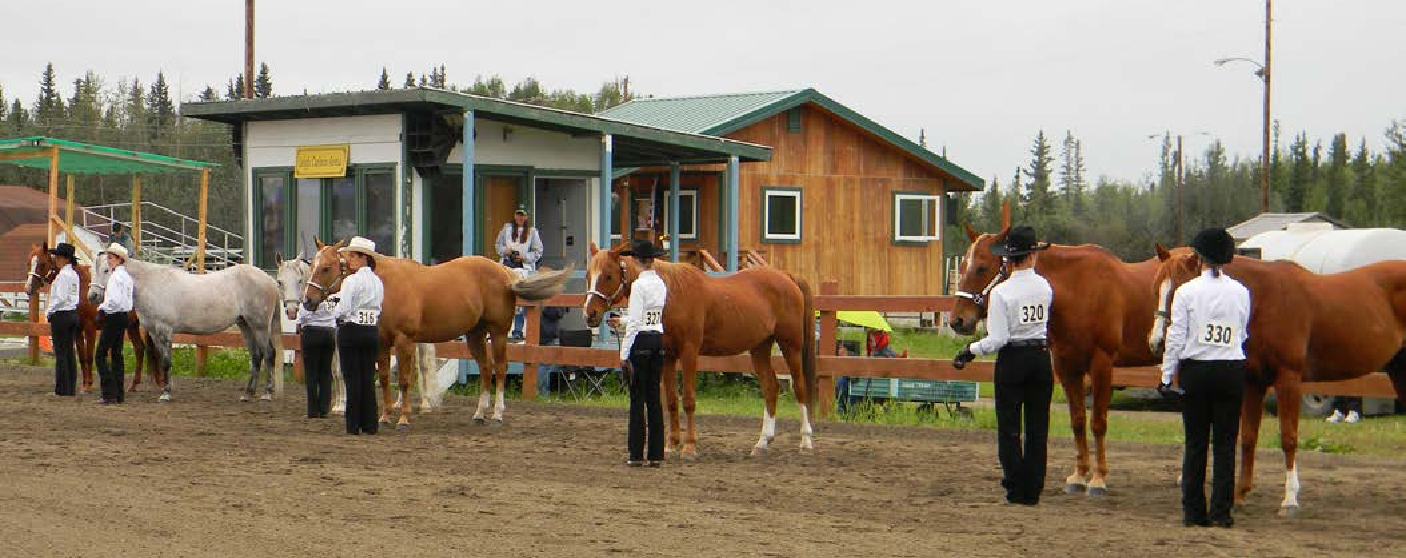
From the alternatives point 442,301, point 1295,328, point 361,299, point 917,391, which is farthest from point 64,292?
point 1295,328

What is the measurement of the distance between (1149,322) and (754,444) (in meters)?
3.78

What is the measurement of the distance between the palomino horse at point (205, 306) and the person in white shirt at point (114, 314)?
207 mm

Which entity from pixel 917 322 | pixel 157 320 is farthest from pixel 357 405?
pixel 917 322

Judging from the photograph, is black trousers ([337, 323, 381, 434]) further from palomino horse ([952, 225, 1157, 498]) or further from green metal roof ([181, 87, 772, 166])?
palomino horse ([952, 225, 1157, 498])

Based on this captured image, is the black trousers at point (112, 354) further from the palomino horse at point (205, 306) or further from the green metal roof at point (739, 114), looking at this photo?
the green metal roof at point (739, 114)

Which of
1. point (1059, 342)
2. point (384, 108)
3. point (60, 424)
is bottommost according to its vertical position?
point (60, 424)

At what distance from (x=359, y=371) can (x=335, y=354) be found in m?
2.54

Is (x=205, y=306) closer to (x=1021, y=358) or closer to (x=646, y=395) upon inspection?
(x=646, y=395)

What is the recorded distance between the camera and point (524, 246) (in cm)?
1873

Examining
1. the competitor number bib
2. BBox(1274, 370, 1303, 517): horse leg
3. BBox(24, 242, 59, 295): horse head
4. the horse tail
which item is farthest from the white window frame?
the competitor number bib

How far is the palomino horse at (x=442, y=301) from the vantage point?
14.3m

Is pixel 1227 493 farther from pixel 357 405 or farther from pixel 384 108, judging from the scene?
pixel 384 108

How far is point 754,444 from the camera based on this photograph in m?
13.3

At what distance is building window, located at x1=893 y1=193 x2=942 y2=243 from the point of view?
31.7m
